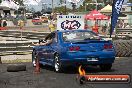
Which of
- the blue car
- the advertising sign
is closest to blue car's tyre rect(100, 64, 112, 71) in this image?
the blue car

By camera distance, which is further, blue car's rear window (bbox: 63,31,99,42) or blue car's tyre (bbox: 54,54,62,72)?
blue car's rear window (bbox: 63,31,99,42)

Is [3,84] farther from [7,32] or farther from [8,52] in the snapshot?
[7,32]

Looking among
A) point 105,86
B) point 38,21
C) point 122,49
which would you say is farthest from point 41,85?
point 38,21

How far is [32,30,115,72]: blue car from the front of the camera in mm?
13859

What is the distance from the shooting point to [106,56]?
14109 millimetres

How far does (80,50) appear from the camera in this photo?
13.9 meters

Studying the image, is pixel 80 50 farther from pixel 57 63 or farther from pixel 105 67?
pixel 105 67

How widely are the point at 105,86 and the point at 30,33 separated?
22646mm

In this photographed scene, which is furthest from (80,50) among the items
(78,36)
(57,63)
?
(57,63)

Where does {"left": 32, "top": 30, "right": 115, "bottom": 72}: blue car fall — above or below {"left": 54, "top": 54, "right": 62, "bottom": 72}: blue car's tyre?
above

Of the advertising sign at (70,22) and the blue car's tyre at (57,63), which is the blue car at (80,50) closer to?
the blue car's tyre at (57,63)

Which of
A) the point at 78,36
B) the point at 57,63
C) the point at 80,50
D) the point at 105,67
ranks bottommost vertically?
the point at 105,67

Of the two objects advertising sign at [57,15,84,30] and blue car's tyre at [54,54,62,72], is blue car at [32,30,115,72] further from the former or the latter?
advertising sign at [57,15,84,30]

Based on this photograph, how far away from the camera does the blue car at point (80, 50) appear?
13859mm
